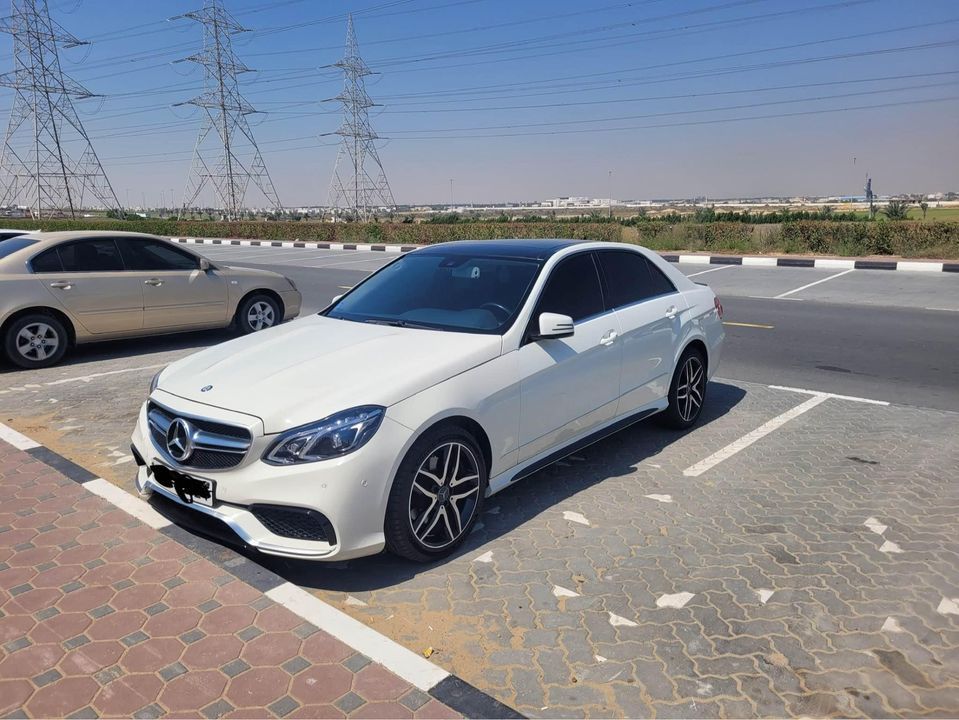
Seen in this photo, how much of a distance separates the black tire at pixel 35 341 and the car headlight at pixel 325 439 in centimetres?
620

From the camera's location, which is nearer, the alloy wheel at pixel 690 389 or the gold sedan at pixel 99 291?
the alloy wheel at pixel 690 389

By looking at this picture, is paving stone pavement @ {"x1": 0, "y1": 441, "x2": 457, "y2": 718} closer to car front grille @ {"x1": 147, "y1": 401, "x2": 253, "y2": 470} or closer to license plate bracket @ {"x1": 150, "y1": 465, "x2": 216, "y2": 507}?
license plate bracket @ {"x1": 150, "y1": 465, "x2": 216, "y2": 507}

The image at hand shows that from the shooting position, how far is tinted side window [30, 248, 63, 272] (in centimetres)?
821

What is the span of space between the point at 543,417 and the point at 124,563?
2309 millimetres

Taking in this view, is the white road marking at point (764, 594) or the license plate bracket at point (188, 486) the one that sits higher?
the license plate bracket at point (188, 486)

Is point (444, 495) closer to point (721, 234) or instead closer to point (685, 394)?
point (685, 394)

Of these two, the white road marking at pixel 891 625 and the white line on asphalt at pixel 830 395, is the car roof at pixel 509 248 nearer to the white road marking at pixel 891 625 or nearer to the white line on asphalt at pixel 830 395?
the white road marking at pixel 891 625

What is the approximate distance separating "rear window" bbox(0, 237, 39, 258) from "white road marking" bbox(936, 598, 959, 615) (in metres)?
8.94

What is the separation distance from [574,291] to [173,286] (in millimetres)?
6127

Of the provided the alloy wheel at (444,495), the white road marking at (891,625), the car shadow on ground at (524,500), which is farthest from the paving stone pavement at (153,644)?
the white road marking at (891,625)

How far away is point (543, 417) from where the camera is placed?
4324 mm

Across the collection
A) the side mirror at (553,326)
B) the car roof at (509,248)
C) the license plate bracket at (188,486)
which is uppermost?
the car roof at (509,248)

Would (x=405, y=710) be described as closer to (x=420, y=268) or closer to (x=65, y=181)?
(x=420, y=268)

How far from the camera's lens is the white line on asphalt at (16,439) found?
18.1ft
